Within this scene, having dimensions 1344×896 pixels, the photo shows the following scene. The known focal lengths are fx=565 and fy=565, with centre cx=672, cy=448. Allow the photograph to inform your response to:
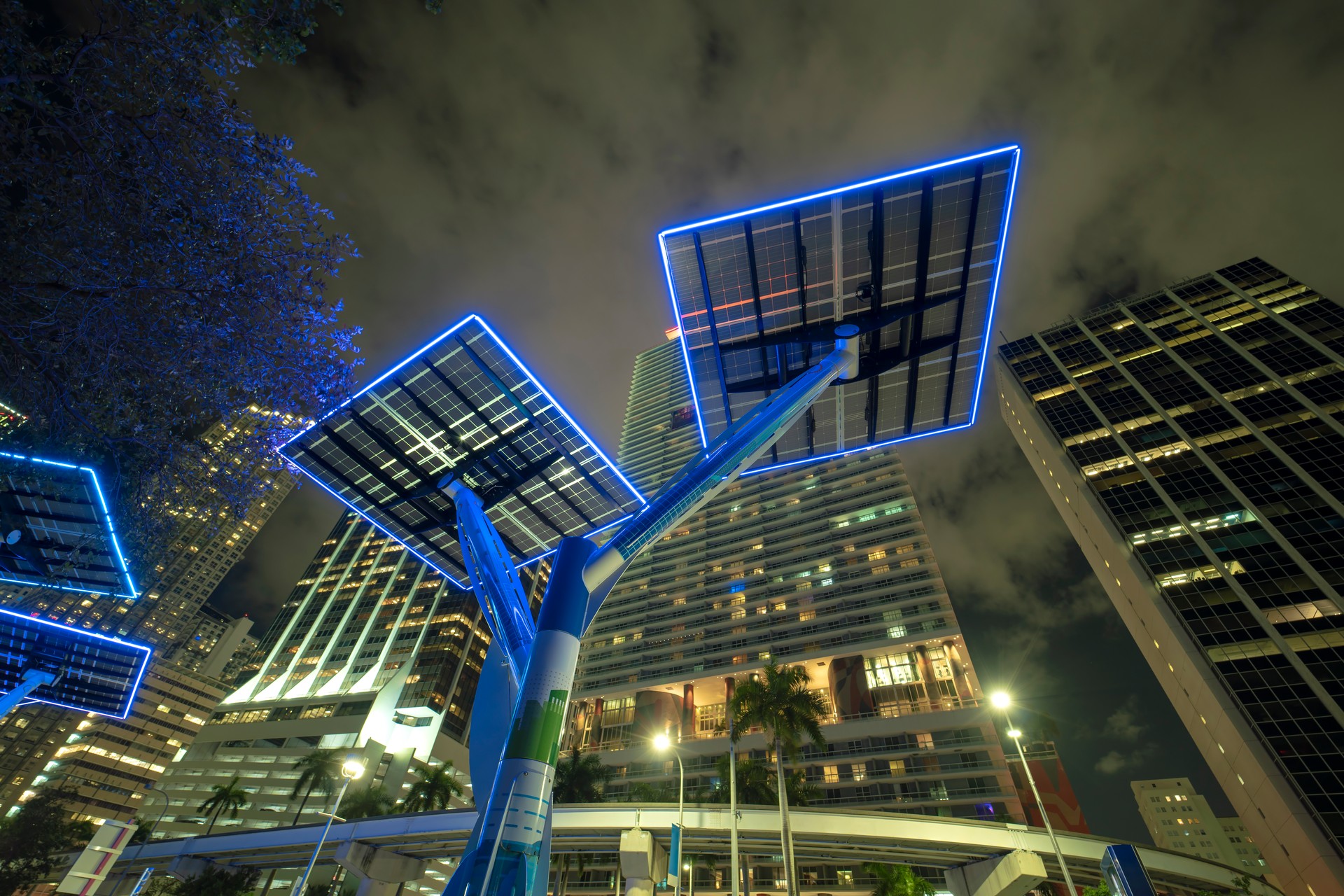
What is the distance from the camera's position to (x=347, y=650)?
11388 cm

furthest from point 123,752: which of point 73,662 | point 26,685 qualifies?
point 73,662

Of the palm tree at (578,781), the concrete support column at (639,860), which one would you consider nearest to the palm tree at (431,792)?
the palm tree at (578,781)

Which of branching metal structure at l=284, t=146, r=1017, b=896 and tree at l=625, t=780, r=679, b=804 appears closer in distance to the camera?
branching metal structure at l=284, t=146, r=1017, b=896

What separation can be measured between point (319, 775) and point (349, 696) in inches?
1276

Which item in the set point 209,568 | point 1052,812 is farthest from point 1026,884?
point 209,568

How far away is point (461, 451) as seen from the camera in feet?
84.0

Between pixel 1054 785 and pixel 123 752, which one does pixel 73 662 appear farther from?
pixel 123 752

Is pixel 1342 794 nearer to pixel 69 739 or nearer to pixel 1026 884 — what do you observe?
pixel 1026 884

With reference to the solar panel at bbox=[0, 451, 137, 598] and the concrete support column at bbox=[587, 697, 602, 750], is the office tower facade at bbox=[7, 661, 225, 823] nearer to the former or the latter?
the concrete support column at bbox=[587, 697, 602, 750]

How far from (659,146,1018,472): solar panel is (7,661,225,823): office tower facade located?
14756 centimetres

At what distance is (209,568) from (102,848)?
20923 cm

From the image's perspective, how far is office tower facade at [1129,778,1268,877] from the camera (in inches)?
5871

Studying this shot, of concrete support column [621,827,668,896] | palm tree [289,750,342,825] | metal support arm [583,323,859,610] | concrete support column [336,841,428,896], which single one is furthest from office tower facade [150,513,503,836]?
metal support arm [583,323,859,610]

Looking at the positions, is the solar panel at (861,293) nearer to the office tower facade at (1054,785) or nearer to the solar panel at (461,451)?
the solar panel at (461,451)
